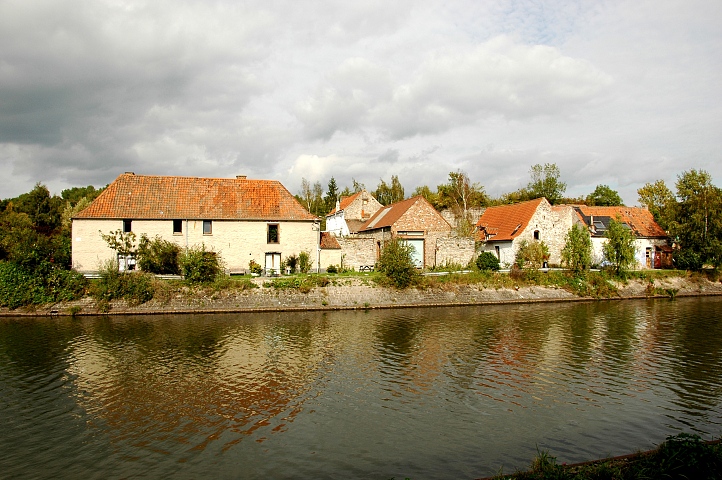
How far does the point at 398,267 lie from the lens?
32594 mm

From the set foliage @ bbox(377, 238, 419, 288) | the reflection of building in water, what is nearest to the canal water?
the reflection of building in water

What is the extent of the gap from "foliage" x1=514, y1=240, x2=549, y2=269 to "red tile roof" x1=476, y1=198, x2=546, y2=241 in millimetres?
2936

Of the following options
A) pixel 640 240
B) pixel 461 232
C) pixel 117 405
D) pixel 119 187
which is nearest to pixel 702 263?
pixel 640 240

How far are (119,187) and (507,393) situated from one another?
3369 cm

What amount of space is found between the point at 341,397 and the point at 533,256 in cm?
2827

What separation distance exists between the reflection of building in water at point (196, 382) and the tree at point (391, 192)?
5595 centimetres

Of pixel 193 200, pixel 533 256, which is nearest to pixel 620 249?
pixel 533 256

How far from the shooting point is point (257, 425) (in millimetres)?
12047

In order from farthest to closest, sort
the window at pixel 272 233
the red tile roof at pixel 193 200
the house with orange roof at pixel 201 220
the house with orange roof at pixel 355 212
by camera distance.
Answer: the house with orange roof at pixel 355 212, the window at pixel 272 233, the red tile roof at pixel 193 200, the house with orange roof at pixel 201 220

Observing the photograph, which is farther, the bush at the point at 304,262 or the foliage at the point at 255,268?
the bush at the point at 304,262

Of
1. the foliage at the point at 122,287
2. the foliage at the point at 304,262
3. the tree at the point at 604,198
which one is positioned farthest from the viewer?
the tree at the point at 604,198

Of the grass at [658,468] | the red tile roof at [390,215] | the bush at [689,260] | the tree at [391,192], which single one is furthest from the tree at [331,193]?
the grass at [658,468]

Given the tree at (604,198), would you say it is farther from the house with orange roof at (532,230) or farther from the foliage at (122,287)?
the foliage at (122,287)

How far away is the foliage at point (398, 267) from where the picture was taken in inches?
1288
